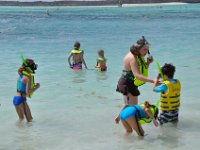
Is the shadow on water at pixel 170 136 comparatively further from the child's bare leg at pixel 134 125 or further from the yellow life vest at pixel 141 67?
the yellow life vest at pixel 141 67

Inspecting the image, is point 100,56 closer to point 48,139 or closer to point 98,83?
point 98,83

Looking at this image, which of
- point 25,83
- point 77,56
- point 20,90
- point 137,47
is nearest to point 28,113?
point 20,90

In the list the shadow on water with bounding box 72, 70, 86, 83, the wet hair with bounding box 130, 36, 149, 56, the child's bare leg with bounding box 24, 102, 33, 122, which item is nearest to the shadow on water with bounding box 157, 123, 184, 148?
the wet hair with bounding box 130, 36, 149, 56

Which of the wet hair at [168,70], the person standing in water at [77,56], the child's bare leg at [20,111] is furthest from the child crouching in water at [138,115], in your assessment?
the person standing in water at [77,56]

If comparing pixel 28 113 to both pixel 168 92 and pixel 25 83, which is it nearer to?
pixel 25 83

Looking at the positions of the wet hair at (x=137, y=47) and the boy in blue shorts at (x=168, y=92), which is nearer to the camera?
the wet hair at (x=137, y=47)

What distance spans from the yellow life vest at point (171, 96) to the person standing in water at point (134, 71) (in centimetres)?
40

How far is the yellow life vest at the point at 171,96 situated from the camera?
664cm

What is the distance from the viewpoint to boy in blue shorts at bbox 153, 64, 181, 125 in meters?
6.59

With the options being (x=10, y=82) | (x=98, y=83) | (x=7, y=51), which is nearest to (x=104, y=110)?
(x=98, y=83)

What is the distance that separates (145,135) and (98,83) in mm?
4639

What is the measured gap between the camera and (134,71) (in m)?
6.37

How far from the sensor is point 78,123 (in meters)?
7.48

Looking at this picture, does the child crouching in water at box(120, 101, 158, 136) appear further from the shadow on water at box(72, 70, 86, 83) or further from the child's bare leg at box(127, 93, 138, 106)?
the shadow on water at box(72, 70, 86, 83)
